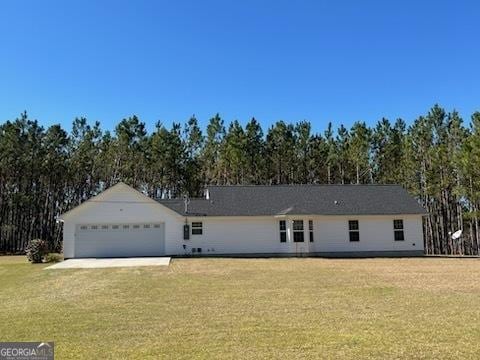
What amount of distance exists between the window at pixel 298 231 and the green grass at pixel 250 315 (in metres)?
10.7

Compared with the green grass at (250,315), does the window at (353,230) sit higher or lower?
higher

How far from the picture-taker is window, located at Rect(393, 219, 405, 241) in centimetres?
2824

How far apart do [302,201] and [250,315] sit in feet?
67.5

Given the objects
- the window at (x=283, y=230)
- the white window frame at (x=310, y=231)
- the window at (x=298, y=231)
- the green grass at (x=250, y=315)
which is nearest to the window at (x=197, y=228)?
the window at (x=283, y=230)

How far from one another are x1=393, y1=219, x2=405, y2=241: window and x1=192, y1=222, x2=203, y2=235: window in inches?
467

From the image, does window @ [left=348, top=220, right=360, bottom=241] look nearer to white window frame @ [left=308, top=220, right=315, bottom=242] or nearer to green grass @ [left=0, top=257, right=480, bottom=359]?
white window frame @ [left=308, top=220, right=315, bottom=242]

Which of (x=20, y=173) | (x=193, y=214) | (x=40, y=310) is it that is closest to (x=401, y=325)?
(x=40, y=310)

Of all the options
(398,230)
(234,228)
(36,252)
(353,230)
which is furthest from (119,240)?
(398,230)

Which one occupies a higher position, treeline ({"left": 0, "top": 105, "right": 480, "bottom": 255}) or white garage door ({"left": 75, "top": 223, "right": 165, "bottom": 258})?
treeline ({"left": 0, "top": 105, "right": 480, "bottom": 255})

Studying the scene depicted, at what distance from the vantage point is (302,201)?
29391 millimetres

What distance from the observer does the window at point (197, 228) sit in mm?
27562

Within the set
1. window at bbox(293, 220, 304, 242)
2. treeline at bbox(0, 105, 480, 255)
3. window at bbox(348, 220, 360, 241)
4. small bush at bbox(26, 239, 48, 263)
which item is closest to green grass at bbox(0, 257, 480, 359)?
small bush at bbox(26, 239, 48, 263)

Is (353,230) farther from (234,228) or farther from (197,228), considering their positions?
(197,228)

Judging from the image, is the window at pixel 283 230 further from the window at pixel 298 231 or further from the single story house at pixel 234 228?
the window at pixel 298 231
